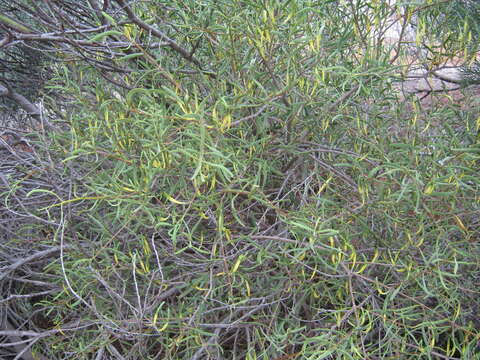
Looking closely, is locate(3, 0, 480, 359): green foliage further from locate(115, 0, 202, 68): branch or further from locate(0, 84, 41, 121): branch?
locate(0, 84, 41, 121): branch

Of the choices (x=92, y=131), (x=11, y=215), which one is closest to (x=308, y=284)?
(x=92, y=131)

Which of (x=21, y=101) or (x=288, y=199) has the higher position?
(x=288, y=199)

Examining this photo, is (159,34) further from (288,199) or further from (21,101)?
(21,101)

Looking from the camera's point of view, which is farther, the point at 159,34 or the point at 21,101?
the point at 21,101

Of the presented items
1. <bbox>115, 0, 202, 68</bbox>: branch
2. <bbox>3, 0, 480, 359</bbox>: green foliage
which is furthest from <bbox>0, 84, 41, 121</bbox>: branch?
<bbox>115, 0, 202, 68</bbox>: branch

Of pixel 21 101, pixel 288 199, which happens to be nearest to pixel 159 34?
pixel 288 199

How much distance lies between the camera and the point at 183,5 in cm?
127

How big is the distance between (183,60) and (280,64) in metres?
0.38

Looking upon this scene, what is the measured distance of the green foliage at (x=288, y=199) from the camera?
1083mm

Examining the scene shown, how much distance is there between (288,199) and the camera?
4.04 ft

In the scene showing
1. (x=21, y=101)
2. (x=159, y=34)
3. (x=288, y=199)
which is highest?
(x=159, y=34)

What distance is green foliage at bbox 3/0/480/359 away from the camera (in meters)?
1.08

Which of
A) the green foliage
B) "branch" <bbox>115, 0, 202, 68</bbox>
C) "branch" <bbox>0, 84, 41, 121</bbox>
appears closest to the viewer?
the green foliage

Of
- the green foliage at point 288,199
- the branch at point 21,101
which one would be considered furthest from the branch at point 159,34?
the branch at point 21,101
